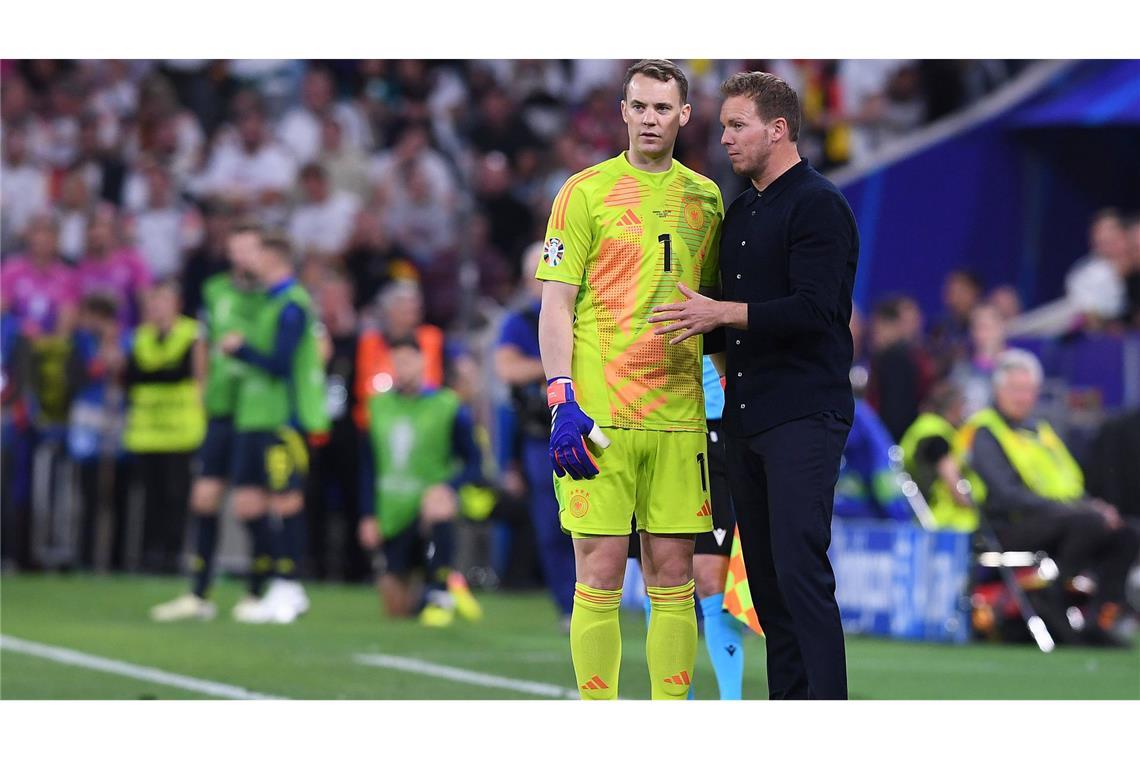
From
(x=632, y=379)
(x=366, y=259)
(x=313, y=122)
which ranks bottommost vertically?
(x=632, y=379)

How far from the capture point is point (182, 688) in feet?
27.0

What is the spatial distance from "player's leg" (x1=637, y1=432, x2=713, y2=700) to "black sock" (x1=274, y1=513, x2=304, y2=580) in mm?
6584

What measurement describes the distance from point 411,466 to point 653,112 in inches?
273

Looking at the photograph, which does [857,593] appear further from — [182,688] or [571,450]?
[571,450]

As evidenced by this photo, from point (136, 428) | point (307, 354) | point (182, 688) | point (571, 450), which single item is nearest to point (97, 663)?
point (182, 688)

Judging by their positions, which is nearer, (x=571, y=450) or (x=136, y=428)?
(x=571, y=450)

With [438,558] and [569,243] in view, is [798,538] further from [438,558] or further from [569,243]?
[438,558]

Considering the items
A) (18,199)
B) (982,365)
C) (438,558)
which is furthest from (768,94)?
(18,199)

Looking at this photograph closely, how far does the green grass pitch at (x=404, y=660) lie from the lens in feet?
27.5

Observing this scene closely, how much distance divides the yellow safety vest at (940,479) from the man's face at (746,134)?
597cm

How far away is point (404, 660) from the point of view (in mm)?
9695

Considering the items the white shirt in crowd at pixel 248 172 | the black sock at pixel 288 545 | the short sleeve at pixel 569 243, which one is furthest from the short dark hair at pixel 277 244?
the short sleeve at pixel 569 243

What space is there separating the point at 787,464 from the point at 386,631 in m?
6.05

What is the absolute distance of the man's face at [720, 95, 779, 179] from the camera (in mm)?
6023
